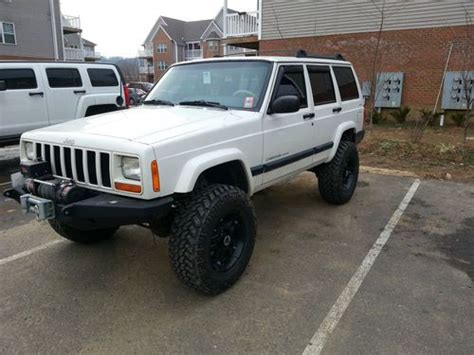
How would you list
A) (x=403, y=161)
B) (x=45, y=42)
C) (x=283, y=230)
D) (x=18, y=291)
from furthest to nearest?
(x=45, y=42)
(x=403, y=161)
(x=283, y=230)
(x=18, y=291)

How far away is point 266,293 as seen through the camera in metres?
3.37

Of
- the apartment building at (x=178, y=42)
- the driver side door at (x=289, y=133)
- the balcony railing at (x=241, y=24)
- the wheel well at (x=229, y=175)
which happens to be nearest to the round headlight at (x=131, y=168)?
the wheel well at (x=229, y=175)

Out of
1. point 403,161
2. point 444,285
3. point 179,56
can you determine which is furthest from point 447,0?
point 179,56

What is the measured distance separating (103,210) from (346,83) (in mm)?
4108

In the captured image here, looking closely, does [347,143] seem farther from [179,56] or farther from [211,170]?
[179,56]

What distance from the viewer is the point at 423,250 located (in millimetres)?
4211

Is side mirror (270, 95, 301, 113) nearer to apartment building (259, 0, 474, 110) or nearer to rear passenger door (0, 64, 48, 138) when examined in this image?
rear passenger door (0, 64, 48, 138)

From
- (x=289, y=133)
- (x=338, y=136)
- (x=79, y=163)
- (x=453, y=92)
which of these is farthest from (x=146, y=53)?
(x=79, y=163)

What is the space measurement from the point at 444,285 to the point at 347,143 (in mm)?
2535

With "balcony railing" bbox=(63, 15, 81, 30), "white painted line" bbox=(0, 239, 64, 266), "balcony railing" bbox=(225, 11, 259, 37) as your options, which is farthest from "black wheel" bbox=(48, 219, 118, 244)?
"balcony railing" bbox=(63, 15, 81, 30)

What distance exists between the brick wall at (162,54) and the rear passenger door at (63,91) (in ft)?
181

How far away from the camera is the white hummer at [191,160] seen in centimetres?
283

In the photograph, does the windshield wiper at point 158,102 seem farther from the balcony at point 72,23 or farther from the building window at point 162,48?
the building window at point 162,48

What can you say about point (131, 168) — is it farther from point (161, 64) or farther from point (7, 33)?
point (161, 64)
